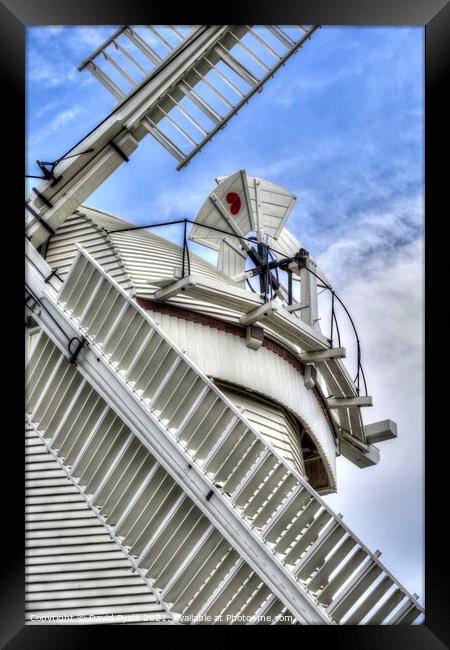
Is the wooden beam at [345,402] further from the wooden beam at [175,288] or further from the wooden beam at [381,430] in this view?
the wooden beam at [175,288]

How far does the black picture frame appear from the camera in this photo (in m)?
7.99

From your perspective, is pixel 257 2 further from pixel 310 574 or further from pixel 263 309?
pixel 263 309

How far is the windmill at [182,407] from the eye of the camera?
1049 cm

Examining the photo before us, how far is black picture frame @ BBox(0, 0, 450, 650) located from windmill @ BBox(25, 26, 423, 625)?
6.69 feet

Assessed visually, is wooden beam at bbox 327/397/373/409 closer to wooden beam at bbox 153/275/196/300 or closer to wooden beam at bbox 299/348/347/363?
wooden beam at bbox 299/348/347/363

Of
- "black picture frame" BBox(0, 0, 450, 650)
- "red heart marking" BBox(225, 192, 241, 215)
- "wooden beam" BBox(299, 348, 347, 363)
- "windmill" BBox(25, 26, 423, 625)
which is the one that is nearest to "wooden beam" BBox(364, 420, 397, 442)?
"windmill" BBox(25, 26, 423, 625)

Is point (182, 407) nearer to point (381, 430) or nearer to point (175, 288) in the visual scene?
point (175, 288)
